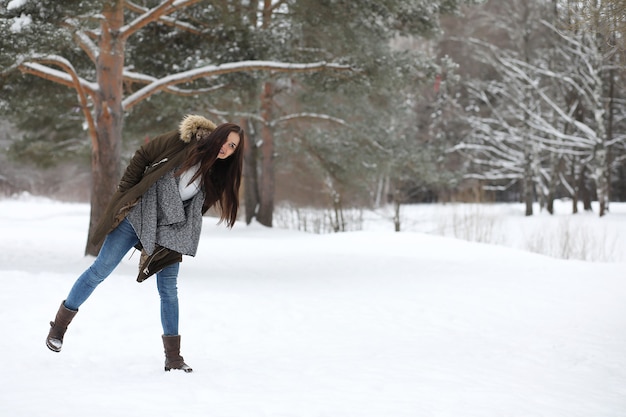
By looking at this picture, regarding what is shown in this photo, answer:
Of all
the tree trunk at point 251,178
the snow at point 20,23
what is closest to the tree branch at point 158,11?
the snow at point 20,23

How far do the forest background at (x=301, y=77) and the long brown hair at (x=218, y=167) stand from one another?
9.25 ft

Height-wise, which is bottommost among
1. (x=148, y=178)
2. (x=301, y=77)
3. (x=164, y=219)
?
(x=164, y=219)

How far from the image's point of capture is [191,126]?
4133mm

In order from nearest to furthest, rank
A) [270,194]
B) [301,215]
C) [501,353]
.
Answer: [501,353], [270,194], [301,215]

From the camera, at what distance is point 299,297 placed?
8133 mm

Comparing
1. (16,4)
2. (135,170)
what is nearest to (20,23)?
(16,4)

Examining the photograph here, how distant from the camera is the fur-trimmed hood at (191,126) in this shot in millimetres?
4082

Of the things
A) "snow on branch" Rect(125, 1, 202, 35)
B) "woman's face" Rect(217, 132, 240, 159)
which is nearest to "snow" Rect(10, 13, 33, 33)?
"snow on branch" Rect(125, 1, 202, 35)

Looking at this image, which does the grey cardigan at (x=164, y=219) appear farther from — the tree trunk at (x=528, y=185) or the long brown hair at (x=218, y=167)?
the tree trunk at (x=528, y=185)

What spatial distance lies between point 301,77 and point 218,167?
31.5 ft

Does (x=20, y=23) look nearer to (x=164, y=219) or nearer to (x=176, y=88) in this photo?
(x=176, y=88)

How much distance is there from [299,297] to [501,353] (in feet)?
10.5

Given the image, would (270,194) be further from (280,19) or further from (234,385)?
(234,385)

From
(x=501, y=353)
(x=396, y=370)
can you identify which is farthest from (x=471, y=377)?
(x=501, y=353)
